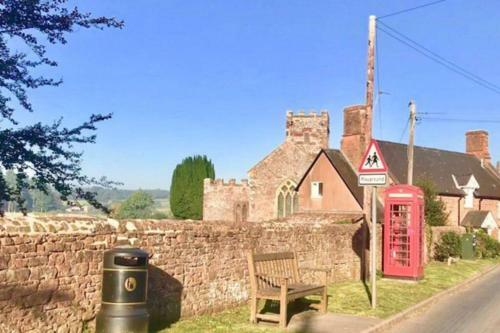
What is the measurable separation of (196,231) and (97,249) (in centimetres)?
229

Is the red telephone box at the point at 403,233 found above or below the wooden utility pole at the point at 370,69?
below

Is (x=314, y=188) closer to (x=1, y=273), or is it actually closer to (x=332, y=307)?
(x=332, y=307)

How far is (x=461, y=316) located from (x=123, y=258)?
24.0 ft

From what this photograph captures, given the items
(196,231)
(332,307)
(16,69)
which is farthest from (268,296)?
(16,69)

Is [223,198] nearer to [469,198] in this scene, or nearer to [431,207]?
[469,198]

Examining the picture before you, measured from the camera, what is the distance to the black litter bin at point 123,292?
6.82 m

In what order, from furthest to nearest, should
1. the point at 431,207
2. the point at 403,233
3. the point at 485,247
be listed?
1. the point at 485,247
2. the point at 431,207
3. the point at 403,233

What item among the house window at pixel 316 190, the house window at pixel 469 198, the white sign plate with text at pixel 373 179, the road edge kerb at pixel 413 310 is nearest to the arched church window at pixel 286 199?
the house window at pixel 469 198

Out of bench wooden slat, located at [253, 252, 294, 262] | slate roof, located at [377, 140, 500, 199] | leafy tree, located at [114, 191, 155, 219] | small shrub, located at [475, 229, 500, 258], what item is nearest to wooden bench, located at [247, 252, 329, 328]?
bench wooden slat, located at [253, 252, 294, 262]

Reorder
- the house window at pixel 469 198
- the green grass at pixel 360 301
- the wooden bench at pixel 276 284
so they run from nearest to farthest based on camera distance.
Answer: the green grass at pixel 360 301, the wooden bench at pixel 276 284, the house window at pixel 469 198

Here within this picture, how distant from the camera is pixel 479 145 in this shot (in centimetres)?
4497

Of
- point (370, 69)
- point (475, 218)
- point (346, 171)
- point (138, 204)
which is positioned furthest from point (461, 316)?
point (138, 204)

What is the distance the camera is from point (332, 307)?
Answer: 35.7ft

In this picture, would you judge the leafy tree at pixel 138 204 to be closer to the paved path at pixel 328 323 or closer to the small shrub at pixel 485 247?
the small shrub at pixel 485 247
